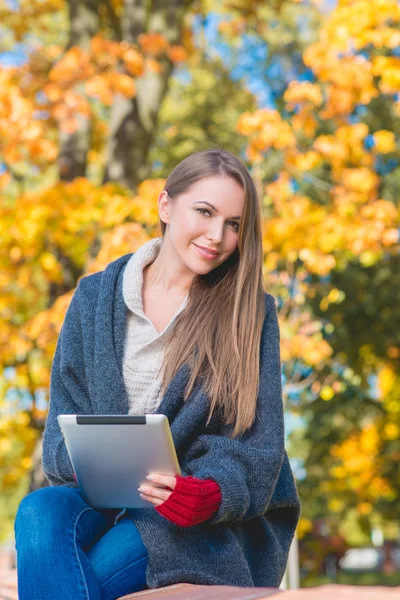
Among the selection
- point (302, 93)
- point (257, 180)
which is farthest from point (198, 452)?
point (302, 93)

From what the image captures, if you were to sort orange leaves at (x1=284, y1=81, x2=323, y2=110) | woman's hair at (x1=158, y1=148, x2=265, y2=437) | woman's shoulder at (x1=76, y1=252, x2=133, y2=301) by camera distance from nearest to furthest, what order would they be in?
woman's hair at (x1=158, y1=148, x2=265, y2=437) < woman's shoulder at (x1=76, y1=252, x2=133, y2=301) < orange leaves at (x1=284, y1=81, x2=323, y2=110)

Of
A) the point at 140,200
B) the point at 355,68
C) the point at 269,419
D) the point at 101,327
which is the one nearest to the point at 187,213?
the point at 101,327

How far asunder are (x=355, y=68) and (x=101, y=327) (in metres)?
4.26

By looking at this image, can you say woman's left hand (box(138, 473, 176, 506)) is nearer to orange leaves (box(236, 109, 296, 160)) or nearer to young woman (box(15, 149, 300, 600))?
young woman (box(15, 149, 300, 600))

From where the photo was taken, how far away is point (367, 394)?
1059cm

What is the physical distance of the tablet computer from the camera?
1.91m

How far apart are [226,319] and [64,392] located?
1.50 ft

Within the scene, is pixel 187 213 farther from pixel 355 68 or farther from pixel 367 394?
pixel 367 394

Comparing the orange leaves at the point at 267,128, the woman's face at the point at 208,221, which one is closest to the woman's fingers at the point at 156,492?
the woman's face at the point at 208,221

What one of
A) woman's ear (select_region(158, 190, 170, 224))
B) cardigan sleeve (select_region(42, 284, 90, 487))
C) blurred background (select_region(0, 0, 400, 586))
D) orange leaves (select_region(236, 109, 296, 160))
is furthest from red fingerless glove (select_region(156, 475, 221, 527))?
orange leaves (select_region(236, 109, 296, 160))

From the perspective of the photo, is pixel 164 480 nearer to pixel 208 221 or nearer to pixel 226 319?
pixel 226 319

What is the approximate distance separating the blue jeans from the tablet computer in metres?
0.05

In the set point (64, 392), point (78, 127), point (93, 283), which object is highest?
point (78, 127)

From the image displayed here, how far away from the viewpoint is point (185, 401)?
2.28m
